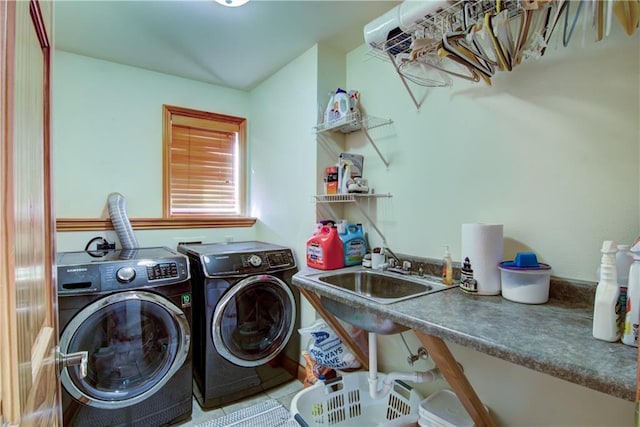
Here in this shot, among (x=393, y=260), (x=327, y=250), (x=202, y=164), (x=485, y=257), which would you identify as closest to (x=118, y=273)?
(x=327, y=250)

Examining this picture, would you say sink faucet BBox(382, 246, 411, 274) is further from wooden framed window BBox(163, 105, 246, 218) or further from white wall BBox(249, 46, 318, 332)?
wooden framed window BBox(163, 105, 246, 218)

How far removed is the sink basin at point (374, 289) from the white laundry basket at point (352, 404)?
461 mm

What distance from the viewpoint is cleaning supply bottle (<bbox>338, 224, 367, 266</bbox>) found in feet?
6.20

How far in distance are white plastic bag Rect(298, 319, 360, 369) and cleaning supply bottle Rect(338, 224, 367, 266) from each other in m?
0.44

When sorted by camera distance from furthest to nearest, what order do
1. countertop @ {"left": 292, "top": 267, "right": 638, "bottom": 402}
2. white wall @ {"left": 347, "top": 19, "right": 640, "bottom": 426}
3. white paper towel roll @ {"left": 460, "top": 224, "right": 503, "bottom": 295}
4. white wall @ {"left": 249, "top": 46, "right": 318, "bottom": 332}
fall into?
1. white wall @ {"left": 249, "top": 46, "right": 318, "bottom": 332}
2. white paper towel roll @ {"left": 460, "top": 224, "right": 503, "bottom": 295}
3. white wall @ {"left": 347, "top": 19, "right": 640, "bottom": 426}
4. countertop @ {"left": 292, "top": 267, "right": 638, "bottom": 402}

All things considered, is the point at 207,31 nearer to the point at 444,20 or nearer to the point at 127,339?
the point at 444,20

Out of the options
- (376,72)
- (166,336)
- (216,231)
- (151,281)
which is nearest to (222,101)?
(216,231)

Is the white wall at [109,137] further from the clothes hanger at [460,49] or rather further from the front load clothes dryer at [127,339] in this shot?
the clothes hanger at [460,49]

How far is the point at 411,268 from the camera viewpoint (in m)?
1.71

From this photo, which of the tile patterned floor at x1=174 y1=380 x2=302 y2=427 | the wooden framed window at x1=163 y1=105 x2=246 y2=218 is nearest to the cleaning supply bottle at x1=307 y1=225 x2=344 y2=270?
the tile patterned floor at x1=174 y1=380 x2=302 y2=427

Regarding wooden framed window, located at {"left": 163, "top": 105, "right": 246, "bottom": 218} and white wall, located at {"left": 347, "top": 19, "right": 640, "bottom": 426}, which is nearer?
white wall, located at {"left": 347, "top": 19, "right": 640, "bottom": 426}

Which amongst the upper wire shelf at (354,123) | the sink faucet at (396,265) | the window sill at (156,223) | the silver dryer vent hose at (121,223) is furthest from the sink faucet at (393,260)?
the silver dryer vent hose at (121,223)

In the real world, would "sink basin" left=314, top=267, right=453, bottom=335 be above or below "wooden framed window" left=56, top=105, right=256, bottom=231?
below

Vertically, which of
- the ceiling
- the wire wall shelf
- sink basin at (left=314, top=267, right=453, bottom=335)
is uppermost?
the ceiling
